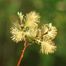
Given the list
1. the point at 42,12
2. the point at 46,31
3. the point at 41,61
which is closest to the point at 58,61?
the point at 41,61

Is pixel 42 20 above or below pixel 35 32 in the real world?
above

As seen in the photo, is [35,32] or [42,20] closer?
Result: [35,32]

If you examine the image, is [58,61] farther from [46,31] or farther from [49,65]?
[46,31]

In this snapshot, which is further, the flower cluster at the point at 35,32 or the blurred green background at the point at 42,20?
the blurred green background at the point at 42,20

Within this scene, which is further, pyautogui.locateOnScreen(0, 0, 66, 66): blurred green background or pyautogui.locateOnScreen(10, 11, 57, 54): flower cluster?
pyautogui.locateOnScreen(0, 0, 66, 66): blurred green background

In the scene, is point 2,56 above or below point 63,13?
below
